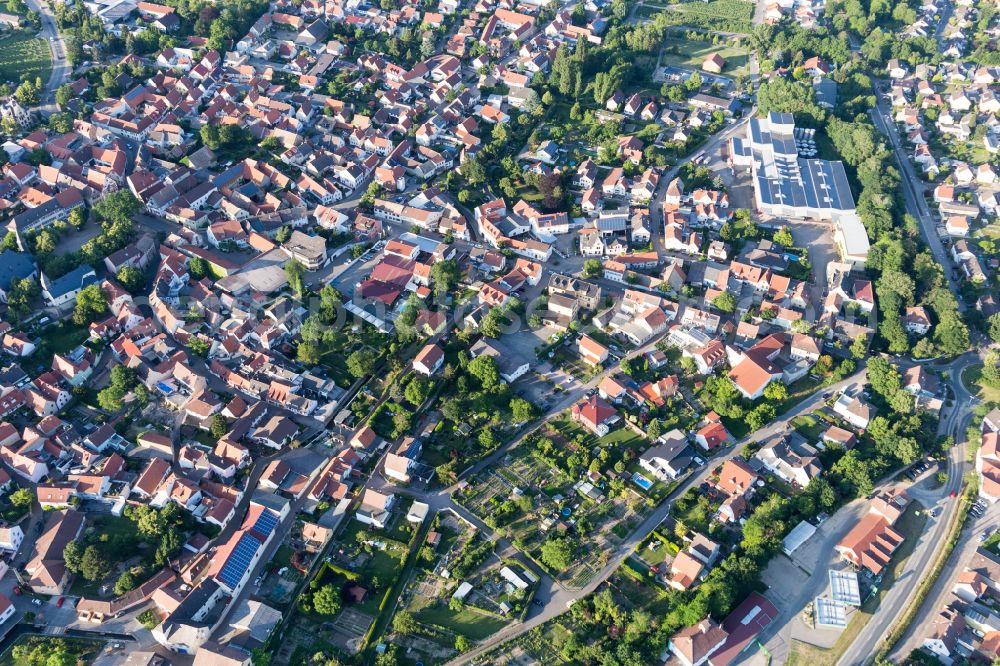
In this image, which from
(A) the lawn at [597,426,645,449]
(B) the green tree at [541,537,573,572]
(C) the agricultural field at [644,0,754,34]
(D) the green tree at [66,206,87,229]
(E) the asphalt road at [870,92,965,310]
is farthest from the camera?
(C) the agricultural field at [644,0,754,34]

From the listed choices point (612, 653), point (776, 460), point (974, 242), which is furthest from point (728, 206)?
point (612, 653)

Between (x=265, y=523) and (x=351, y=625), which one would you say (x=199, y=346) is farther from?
(x=351, y=625)

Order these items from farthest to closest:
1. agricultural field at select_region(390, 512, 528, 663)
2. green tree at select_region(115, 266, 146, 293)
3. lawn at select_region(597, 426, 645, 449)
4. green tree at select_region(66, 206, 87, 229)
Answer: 1. green tree at select_region(66, 206, 87, 229)
2. green tree at select_region(115, 266, 146, 293)
3. lawn at select_region(597, 426, 645, 449)
4. agricultural field at select_region(390, 512, 528, 663)

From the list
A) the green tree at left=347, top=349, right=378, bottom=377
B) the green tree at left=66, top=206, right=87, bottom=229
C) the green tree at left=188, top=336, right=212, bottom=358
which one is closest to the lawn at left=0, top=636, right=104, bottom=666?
the green tree at left=188, top=336, right=212, bottom=358

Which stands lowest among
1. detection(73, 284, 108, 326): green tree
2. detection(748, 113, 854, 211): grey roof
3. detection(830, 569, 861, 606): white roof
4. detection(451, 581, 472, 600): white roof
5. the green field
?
detection(451, 581, 472, 600): white roof

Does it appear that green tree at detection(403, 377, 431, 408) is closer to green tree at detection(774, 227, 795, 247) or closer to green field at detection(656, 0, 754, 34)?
green tree at detection(774, 227, 795, 247)

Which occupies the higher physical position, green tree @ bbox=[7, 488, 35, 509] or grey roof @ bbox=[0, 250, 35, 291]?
grey roof @ bbox=[0, 250, 35, 291]

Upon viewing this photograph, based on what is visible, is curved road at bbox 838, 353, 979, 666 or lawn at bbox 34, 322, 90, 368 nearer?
curved road at bbox 838, 353, 979, 666

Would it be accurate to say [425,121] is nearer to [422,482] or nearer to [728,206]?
[728,206]
